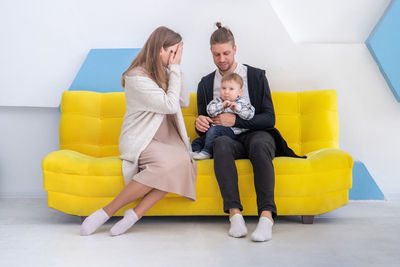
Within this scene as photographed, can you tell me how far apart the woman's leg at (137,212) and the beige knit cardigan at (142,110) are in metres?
0.17

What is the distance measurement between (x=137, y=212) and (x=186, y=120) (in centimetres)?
94

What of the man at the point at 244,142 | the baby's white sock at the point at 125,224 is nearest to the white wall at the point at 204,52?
the man at the point at 244,142

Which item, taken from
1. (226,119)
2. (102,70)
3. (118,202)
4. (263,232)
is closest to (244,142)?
(226,119)

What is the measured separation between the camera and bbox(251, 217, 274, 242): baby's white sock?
1.88 metres

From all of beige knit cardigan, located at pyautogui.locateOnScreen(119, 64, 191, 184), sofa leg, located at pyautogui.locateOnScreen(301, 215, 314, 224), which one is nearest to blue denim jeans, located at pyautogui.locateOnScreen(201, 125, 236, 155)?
beige knit cardigan, located at pyautogui.locateOnScreen(119, 64, 191, 184)

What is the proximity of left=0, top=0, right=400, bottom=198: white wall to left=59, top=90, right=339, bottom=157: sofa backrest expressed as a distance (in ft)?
1.03

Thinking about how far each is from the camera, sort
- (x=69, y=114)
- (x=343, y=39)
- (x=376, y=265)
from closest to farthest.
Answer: (x=376, y=265)
(x=69, y=114)
(x=343, y=39)

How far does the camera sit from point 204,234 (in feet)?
6.75

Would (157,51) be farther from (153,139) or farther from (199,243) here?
(199,243)

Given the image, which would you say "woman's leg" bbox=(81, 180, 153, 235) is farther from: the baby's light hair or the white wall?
the white wall

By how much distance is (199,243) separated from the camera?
1893 mm

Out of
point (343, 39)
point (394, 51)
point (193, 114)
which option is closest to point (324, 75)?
point (343, 39)

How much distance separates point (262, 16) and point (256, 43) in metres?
0.20

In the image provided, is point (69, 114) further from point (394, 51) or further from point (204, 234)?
point (394, 51)
